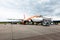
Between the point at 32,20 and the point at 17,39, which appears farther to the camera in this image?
the point at 32,20

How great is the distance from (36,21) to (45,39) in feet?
55.4

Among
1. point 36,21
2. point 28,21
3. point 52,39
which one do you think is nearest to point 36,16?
point 36,21

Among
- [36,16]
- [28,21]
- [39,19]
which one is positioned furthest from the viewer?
[28,21]

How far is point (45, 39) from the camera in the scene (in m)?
7.35

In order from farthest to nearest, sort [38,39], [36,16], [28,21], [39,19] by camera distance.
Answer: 1. [28,21]
2. [36,16]
3. [39,19]
4. [38,39]

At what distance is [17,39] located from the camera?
290 inches

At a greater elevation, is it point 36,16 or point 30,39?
point 36,16

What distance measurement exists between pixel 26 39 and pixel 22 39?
23cm

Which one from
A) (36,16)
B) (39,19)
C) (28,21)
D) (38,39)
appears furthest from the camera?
(28,21)

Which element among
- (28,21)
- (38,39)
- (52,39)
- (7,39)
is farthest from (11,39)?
(28,21)

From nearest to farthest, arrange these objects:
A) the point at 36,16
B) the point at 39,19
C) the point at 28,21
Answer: the point at 39,19 < the point at 36,16 < the point at 28,21

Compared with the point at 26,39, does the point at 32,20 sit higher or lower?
higher

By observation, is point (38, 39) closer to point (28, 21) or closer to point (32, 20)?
point (32, 20)

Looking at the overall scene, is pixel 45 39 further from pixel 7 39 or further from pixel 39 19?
pixel 39 19
